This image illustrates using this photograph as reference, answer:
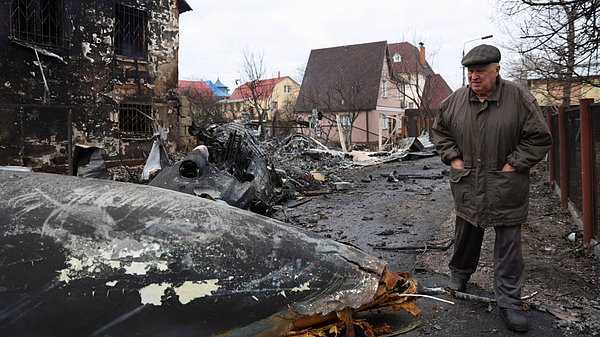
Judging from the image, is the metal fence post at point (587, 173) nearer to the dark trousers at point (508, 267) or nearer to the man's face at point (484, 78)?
the dark trousers at point (508, 267)

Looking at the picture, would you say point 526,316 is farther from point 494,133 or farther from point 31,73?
point 31,73

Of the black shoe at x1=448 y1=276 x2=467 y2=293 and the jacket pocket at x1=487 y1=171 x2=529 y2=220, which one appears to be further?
the black shoe at x1=448 y1=276 x2=467 y2=293

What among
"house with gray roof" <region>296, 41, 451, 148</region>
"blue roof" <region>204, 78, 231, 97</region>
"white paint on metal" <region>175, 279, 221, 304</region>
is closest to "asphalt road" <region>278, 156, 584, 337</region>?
"white paint on metal" <region>175, 279, 221, 304</region>

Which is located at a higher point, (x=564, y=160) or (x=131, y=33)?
(x=131, y=33)

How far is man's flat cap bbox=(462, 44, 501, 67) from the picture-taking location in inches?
123

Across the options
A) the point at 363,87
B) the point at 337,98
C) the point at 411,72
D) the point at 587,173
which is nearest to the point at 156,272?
the point at 587,173

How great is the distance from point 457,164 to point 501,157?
0.32 m

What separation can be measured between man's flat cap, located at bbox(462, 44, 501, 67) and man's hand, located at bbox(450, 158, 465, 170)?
2.22 feet

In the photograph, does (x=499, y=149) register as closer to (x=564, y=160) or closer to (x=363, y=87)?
(x=564, y=160)

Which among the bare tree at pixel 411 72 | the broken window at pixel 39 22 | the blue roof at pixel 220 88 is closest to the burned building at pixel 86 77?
the broken window at pixel 39 22

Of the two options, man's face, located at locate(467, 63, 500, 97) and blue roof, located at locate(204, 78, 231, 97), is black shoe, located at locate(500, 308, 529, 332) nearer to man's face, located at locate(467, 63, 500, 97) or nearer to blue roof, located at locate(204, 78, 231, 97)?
man's face, located at locate(467, 63, 500, 97)

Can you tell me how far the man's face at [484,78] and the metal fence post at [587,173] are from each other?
2.70 m

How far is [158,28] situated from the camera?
14250 millimetres

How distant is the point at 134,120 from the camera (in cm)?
1395
